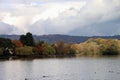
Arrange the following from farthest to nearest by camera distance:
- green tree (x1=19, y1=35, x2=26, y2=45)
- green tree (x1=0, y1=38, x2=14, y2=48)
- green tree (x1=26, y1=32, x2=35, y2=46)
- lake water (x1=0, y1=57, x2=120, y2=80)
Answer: green tree (x1=19, y1=35, x2=26, y2=45) → green tree (x1=26, y1=32, x2=35, y2=46) → green tree (x1=0, y1=38, x2=14, y2=48) → lake water (x1=0, y1=57, x2=120, y2=80)

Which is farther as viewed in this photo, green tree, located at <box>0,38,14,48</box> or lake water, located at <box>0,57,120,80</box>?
green tree, located at <box>0,38,14,48</box>

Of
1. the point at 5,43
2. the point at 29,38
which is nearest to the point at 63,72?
the point at 5,43

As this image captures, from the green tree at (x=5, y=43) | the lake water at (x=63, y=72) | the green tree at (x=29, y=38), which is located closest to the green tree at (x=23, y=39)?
the green tree at (x=29, y=38)

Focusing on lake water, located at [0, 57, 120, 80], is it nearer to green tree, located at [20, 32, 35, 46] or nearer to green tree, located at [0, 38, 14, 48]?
green tree, located at [0, 38, 14, 48]

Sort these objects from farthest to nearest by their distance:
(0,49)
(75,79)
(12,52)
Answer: (12,52) < (0,49) < (75,79)

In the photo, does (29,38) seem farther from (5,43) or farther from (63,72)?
(63,72)

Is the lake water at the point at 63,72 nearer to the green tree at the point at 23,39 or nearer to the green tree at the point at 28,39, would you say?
the green tree at the point at 28,39

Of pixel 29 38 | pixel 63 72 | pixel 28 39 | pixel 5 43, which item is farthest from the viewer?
pixel 28 39

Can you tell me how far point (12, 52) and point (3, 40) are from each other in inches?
303

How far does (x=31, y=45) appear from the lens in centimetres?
18675

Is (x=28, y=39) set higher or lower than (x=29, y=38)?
lower

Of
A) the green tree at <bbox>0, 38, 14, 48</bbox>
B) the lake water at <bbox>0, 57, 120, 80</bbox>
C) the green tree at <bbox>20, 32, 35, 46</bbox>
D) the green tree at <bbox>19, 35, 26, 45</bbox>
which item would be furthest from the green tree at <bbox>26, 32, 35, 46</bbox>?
the lake water at <bbox>0, 57, 120, 80</bbox>

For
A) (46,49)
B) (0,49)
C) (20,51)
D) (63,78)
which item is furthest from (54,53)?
(63,78)

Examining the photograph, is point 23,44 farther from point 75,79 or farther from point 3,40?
point 75,79
